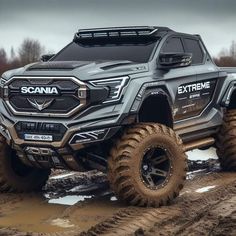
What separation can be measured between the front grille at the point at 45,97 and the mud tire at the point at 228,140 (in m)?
3.20

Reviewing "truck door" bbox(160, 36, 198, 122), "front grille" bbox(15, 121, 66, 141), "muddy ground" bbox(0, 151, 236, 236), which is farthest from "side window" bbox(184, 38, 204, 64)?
"front grille" bbox(15, 121, 66, 141)

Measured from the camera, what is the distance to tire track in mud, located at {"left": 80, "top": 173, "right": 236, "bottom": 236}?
17.6 feet

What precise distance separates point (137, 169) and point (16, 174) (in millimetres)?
1867

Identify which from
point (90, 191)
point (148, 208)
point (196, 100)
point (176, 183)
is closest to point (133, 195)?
point (148, 208)

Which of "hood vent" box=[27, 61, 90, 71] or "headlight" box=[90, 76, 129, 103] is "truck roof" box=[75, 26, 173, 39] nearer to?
"hood vent" box=[27, 61, 90, 71]

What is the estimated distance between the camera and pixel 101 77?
21.1 ft

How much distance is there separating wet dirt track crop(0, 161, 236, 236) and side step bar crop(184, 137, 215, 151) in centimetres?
52

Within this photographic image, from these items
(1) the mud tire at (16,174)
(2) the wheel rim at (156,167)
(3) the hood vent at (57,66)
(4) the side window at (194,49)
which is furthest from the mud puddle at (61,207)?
(4) the side window at (194,49)

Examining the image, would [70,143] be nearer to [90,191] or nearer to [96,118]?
[96,118]

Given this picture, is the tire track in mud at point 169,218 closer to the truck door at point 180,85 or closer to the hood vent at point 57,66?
the truck door at point 180,85

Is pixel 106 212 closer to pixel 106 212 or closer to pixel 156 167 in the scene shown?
pixel 106 212

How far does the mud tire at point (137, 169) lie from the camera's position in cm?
632

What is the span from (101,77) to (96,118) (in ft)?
1.59

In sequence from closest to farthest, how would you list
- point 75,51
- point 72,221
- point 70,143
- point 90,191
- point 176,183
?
point 72,221 → point 70,143 → point 176,183 → point 90,191 → point 75,51
